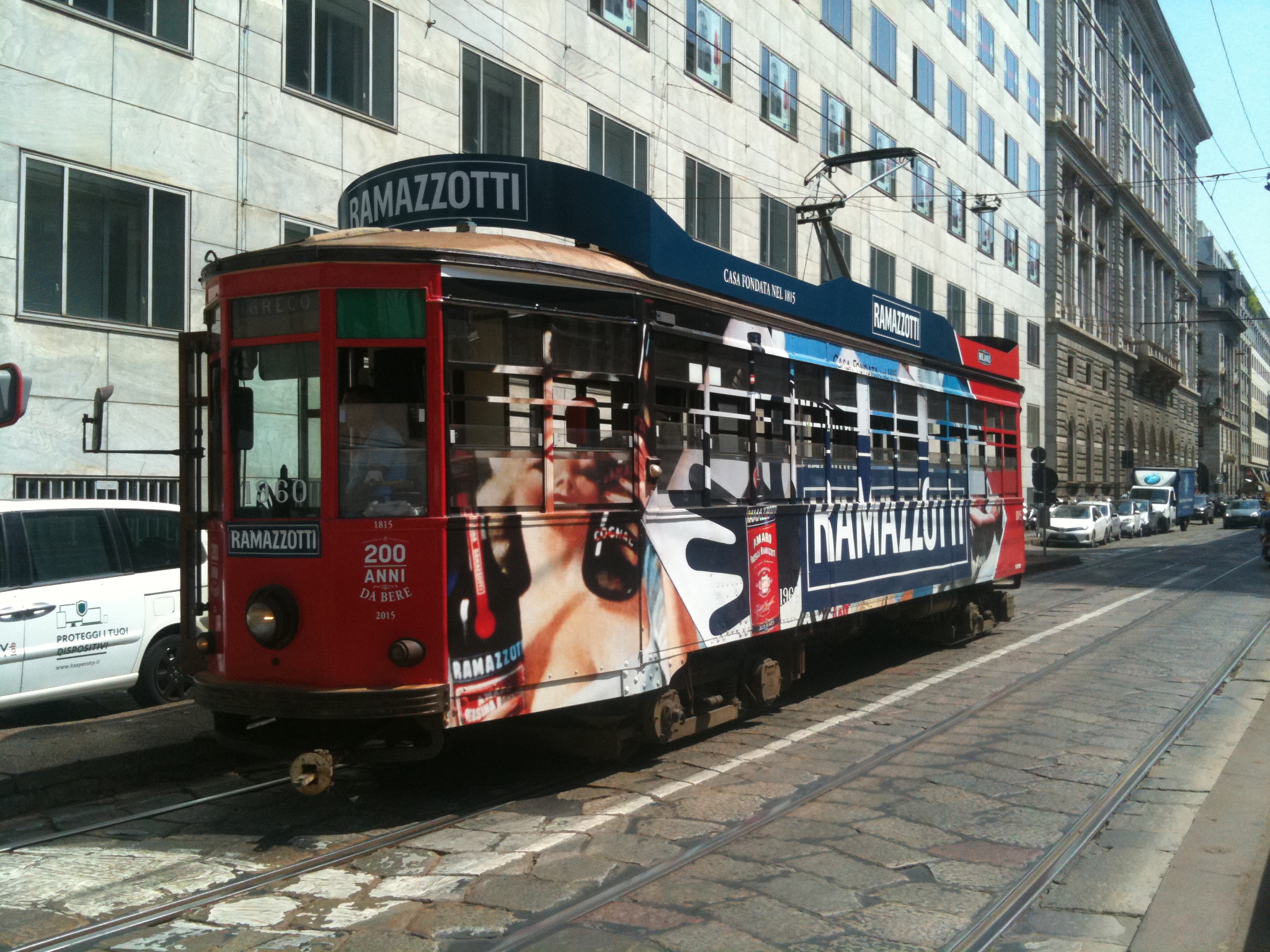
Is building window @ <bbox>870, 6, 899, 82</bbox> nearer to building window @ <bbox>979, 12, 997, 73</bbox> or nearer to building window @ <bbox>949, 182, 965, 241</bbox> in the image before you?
building window @ <bbox>949, 182, 965, 241</bbox>

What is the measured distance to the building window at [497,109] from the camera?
16625mm

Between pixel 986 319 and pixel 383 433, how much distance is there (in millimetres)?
34665

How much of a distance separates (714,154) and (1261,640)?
13.5m

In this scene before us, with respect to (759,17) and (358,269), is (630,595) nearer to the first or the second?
(358,269)

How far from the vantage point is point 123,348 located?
12688mm

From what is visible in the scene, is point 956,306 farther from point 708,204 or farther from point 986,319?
point 708,204

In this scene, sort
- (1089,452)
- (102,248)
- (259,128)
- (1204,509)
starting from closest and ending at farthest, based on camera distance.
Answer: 1. (102,248)
2. (259,128)
3. (1089,452)
4. (1204,509)

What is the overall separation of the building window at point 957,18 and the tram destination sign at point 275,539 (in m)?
33.6

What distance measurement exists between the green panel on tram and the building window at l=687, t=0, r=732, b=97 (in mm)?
17318

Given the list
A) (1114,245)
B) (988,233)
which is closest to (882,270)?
(988,233)

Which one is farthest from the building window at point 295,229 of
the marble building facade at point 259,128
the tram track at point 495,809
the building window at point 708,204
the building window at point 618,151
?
the tram track at point 495,809

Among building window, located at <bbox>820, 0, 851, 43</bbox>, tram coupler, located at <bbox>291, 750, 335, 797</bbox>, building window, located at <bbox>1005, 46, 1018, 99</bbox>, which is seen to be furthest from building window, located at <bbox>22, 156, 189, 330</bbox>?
building window, located at <bbox>1005, 46, 1018, 99</bbox>

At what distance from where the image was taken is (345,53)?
49.3ft

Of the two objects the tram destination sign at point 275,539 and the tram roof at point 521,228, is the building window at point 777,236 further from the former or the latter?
the tram destination sign at point 275,539
